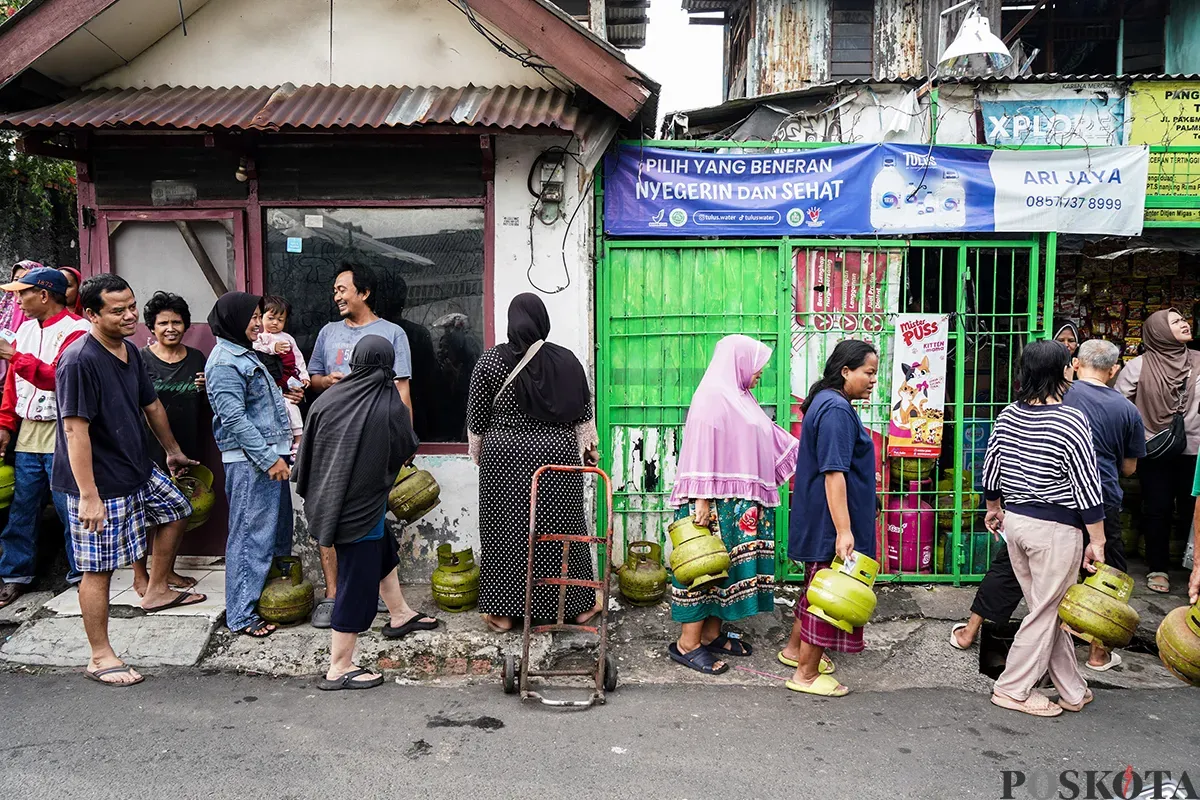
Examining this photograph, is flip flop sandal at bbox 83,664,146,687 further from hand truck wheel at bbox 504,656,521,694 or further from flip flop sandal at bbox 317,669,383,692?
hand truck wheel at bbox 504,656,521,694

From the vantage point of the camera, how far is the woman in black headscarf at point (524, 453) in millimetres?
4684

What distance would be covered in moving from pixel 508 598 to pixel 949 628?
2.93 metres

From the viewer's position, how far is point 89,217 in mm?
5781

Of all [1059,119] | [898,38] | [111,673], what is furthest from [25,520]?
[898,38]

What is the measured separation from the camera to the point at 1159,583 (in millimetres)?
6074

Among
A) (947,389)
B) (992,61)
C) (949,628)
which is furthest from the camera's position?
(992,61)

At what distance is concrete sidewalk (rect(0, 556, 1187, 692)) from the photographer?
4609 millimetres

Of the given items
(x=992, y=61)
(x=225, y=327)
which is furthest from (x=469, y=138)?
(x=992, y=61)

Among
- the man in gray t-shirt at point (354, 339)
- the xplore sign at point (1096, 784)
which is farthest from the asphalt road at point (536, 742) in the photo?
the man in gray t-shirt at point (354, 339)

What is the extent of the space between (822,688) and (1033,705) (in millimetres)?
1058

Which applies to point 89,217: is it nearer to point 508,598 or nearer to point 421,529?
point 421,529

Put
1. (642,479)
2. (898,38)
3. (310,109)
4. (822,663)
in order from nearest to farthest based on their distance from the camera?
(822,663), (310,109), (642,479), (898,38)

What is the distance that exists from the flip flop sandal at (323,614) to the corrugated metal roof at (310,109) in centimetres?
299

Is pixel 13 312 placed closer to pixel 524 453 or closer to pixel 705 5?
pixel 524 453
